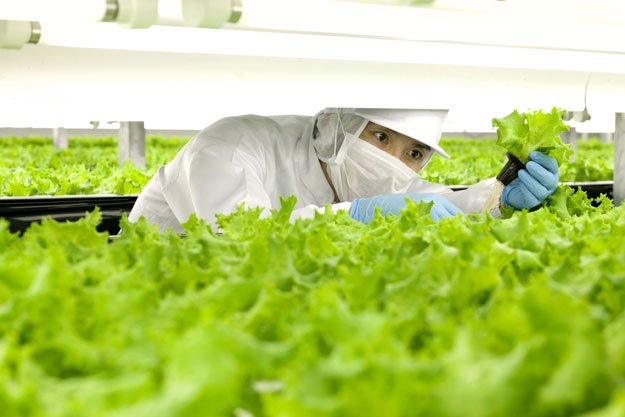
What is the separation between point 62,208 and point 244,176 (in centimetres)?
162

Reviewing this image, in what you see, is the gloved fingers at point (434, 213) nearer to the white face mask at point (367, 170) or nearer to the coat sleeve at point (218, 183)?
the coat sleeve at point (218, 183)

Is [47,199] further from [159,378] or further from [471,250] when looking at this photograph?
[159,378]

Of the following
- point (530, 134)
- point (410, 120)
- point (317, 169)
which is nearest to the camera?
point (530, 134)

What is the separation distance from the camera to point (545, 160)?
382 centimetres

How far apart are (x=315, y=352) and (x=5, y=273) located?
590mm

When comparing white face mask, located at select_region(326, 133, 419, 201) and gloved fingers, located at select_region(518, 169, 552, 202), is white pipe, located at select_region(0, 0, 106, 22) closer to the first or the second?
white face mask, located at select_region(326, 133, 419, 201)

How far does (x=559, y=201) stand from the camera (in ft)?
12.5

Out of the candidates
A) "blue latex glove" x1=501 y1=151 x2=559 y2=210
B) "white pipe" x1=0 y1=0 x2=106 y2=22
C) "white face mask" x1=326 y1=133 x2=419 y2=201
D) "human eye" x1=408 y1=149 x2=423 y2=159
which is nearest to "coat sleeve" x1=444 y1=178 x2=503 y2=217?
"blue latex glove" x1=501 y1=151 x2=559 y2=210

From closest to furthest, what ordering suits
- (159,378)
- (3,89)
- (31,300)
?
(159,378) < (31,300) < (3,89)

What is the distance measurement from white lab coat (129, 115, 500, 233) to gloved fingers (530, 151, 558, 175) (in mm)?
262

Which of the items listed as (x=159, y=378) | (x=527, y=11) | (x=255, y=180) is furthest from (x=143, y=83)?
(x=159, y=378)

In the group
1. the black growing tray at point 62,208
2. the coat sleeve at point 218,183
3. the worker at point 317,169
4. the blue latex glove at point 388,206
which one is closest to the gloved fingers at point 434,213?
the blue latex glove at point 388,206

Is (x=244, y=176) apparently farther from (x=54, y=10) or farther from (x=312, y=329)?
(x=312, y=329)

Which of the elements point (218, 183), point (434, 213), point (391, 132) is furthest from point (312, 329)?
point (391, 132)
